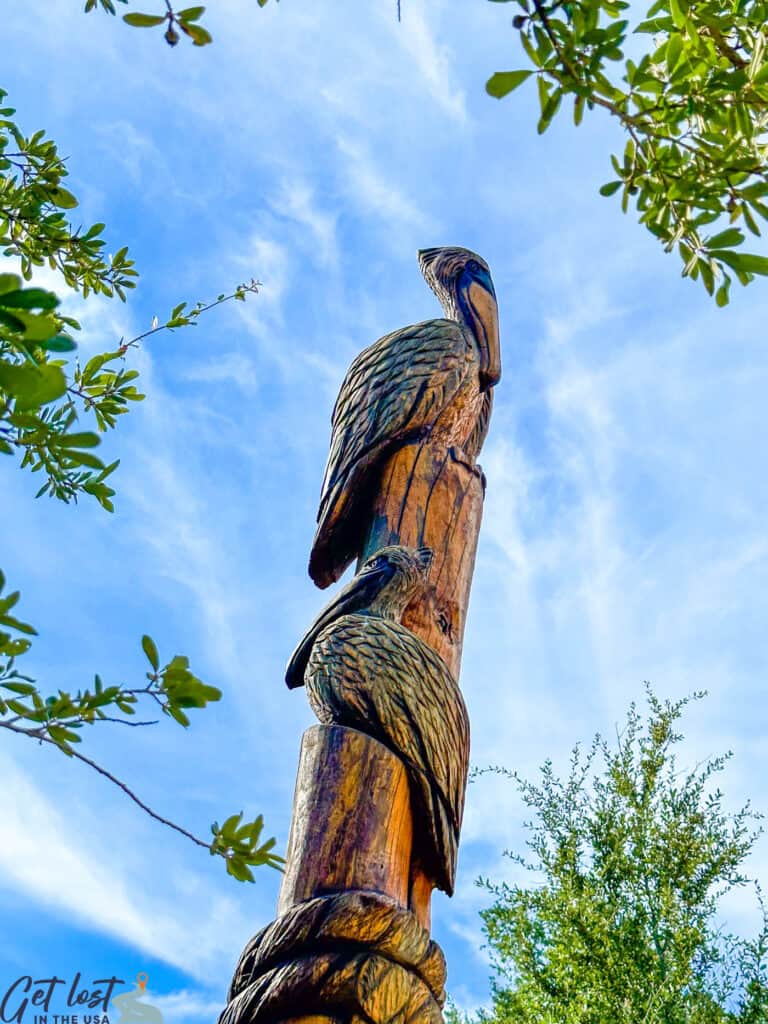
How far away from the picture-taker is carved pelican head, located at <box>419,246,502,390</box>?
451 centimetres

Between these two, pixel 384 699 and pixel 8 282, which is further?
pixel 384 699

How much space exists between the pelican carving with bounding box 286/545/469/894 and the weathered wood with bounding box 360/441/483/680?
0.64ft

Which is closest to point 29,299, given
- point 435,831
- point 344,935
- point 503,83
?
point 503,83

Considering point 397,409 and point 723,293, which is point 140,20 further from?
point 397,409

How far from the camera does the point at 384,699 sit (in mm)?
2996

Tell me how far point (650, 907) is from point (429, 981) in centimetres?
473

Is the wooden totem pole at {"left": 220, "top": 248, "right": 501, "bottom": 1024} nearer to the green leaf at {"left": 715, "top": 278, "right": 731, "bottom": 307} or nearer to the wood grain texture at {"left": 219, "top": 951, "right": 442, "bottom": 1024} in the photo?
the wood grain texture at {"left": 219, "top": 951, "right": 442, "bottom": 1024}

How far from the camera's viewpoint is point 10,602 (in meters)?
1.80

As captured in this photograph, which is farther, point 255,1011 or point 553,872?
point 553,872

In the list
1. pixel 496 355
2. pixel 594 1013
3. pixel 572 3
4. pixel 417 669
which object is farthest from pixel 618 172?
pixel 594 1013

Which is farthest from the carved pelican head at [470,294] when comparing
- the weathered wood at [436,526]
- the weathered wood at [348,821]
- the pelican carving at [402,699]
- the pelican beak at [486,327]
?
the weathered wood at [348,821]

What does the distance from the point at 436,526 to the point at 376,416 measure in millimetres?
542

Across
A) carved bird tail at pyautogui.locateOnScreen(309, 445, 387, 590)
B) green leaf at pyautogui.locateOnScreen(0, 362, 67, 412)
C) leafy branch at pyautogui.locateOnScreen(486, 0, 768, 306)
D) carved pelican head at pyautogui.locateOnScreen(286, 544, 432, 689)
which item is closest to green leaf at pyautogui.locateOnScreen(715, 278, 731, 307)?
leafy branch at pyautogui.locateOnScreen(486, 0, 768, 306)

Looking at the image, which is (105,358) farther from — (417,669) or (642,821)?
(642,821)
